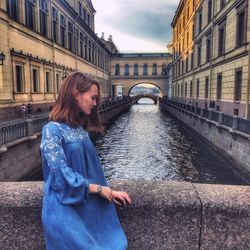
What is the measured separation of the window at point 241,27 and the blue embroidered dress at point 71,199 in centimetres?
1825

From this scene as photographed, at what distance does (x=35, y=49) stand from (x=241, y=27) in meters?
15.4

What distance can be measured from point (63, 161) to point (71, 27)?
3512 centimetres

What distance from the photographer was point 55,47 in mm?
27344

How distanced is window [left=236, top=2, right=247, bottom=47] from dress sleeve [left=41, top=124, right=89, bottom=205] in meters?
18.4

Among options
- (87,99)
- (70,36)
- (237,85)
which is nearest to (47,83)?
(70,36)

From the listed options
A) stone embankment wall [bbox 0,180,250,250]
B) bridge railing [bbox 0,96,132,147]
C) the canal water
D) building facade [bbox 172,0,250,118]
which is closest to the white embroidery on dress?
stone embankment wall [bbox 0,180,250,250]

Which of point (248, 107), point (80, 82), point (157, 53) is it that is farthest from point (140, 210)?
point (157, 53)

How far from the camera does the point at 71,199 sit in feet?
5.05

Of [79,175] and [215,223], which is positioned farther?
[215,223]

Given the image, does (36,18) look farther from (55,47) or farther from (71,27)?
(71,27)

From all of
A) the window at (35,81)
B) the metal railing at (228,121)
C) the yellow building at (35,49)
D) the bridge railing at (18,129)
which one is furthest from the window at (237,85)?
the window at (35,81)

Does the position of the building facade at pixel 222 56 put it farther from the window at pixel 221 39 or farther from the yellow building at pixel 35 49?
the yellow building at pixel 35 49

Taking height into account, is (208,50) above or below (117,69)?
below

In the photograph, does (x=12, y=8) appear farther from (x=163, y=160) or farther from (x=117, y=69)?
(x=117, y=69)
